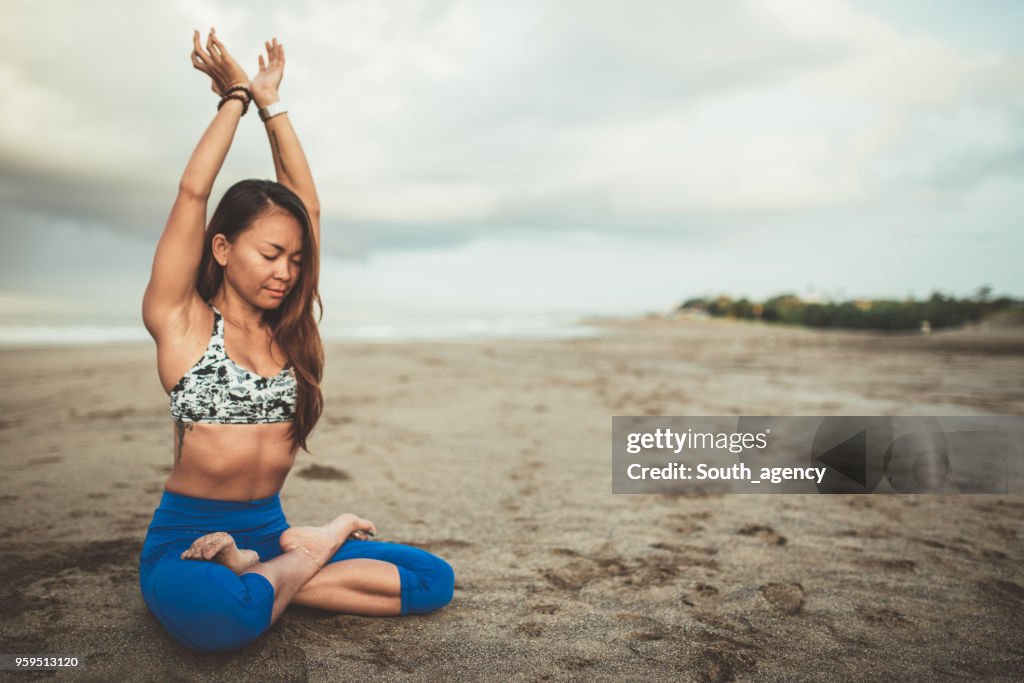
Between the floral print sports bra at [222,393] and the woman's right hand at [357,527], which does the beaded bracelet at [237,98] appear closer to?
the floral print sports bra at [222,393]

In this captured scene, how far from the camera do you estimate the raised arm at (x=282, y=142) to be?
239cm

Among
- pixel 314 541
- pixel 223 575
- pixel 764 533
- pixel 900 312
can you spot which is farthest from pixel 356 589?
pixel 900 312

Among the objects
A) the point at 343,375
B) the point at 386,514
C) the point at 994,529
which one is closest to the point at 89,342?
the point at 343,375

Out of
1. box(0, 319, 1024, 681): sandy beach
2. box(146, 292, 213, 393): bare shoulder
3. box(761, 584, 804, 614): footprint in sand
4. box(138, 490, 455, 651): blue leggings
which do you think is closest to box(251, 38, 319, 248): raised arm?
box(146, 292, 213, 393): bare shoulder

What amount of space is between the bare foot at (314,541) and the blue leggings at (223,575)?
6cm

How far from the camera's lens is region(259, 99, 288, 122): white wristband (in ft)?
7.82

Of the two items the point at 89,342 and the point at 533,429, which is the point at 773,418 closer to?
the point at 533,429

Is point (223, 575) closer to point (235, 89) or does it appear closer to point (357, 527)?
point (357, 527)

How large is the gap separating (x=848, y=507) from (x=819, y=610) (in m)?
1.71

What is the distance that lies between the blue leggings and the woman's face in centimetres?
80

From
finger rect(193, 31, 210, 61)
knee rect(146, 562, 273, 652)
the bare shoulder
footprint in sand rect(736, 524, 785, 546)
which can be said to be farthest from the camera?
footprint in sand rect(736, 524, 785, 546)

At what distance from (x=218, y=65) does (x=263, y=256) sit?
2.68 feet

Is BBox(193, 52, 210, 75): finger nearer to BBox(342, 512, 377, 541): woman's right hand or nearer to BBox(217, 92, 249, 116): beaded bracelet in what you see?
BBox(217, 92, 249, 116): beaded bracelet

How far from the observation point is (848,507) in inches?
152
